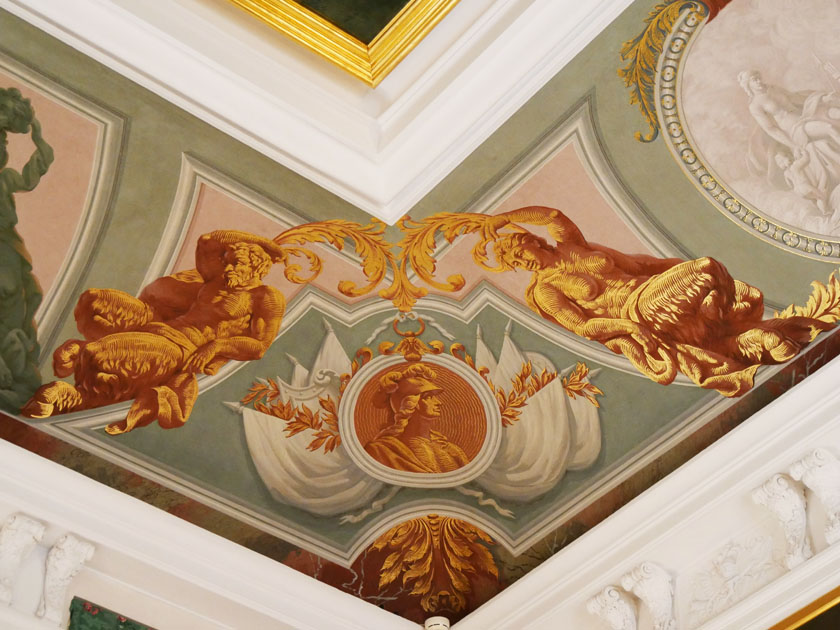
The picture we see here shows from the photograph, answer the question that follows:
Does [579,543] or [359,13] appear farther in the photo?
[579,543]

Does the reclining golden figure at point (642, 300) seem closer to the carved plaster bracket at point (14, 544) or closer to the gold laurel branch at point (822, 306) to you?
the gold laurel branch at point (822, 306)

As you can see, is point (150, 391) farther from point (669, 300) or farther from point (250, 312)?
point (669, 300)

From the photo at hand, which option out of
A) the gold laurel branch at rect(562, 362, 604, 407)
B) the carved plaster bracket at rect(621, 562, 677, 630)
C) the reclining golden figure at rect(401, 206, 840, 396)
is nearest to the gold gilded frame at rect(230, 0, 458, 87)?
the reclining golden figure at rect(401, 206, 840, 396)

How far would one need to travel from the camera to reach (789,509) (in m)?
7.14

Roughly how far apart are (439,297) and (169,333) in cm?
193

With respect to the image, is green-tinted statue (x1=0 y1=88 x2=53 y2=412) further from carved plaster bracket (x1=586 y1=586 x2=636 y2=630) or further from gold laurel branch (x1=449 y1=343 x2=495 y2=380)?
carved plaster bracket (x1=586 y1=586 x2=636 y2=630)

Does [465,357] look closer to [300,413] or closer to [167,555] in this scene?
[300,413]

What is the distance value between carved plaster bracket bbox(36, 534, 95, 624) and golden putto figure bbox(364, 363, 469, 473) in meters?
2.19

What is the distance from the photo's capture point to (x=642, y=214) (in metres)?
7.39

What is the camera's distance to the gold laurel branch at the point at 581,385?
26.0 ft

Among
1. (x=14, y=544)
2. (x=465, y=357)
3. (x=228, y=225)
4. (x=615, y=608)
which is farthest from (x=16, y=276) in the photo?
(x=615, y=608)

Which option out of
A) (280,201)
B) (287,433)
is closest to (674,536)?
(287,433)

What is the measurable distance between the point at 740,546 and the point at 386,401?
2720 mm

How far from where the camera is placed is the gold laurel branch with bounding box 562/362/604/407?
794cm
